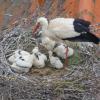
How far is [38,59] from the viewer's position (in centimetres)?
1042

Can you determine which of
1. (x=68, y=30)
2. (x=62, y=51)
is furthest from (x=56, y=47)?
(x=68, y=30)

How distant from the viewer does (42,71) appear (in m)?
10.4

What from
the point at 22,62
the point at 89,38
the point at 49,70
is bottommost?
the point at 49,70

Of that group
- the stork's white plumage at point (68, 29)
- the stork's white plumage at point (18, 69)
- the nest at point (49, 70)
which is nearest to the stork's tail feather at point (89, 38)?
the stork's white plumage at point (68, 29)

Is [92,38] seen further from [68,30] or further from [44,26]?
[44,26]

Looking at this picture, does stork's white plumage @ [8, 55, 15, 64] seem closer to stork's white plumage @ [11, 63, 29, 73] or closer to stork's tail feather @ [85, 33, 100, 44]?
stork's white plumage @ [11, 63, 29, 73]

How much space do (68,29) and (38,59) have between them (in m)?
0.37

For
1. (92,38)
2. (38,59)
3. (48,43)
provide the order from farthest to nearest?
(48,43) → (38,59) → (92,38)

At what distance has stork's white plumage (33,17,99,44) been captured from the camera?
1020 cm

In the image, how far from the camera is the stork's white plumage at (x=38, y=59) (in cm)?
1041

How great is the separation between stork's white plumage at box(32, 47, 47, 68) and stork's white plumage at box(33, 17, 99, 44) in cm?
16

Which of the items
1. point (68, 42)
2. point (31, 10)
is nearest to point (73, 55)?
point (68, 42)

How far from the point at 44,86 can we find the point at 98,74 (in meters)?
0.46

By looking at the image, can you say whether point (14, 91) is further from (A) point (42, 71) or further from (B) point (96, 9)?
(B) point (96, 9)
